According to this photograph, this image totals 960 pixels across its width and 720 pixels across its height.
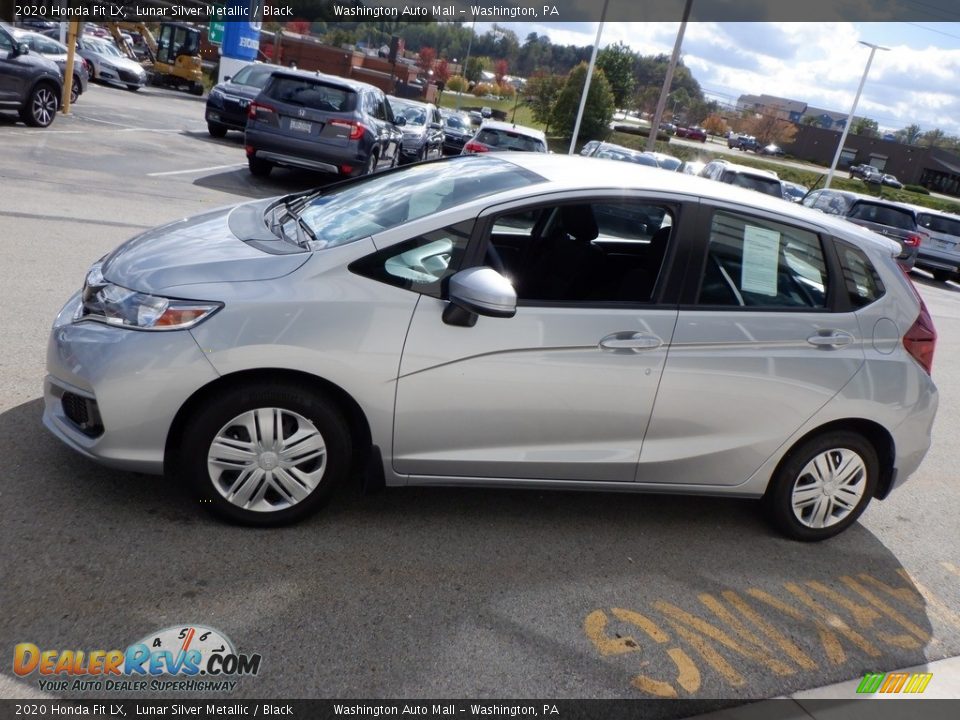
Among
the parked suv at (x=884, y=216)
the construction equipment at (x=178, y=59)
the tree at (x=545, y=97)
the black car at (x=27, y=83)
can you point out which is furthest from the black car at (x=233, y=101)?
the tree at (x=545, y=97)

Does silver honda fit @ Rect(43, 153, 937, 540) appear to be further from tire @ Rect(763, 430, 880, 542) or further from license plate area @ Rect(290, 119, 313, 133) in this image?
license plate area @ Rect(290, 119, 313, 133)

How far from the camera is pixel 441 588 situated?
365 centimetres

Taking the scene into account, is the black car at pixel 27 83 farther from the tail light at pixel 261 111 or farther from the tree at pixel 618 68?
the tree at pixel 618 68

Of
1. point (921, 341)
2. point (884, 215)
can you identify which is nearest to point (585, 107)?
point (884, 215)

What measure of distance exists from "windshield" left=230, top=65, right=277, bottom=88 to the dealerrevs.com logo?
17932 millimetres

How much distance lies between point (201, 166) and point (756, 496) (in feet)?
42.0

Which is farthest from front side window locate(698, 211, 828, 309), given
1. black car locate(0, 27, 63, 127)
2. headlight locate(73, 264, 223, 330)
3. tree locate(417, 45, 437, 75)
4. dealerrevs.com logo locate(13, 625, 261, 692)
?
tree locate(417, 45, 437, 75)

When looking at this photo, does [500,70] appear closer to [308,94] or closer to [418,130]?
[418,130]

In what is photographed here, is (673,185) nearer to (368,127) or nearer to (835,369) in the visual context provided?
(835,369)

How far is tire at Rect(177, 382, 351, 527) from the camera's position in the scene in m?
3.58

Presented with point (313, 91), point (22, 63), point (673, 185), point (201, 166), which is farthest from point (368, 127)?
point (673, 185)

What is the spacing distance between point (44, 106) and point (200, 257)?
13.5 meters

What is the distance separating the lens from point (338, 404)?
12.3ft

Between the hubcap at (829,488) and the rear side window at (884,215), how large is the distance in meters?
17.6
